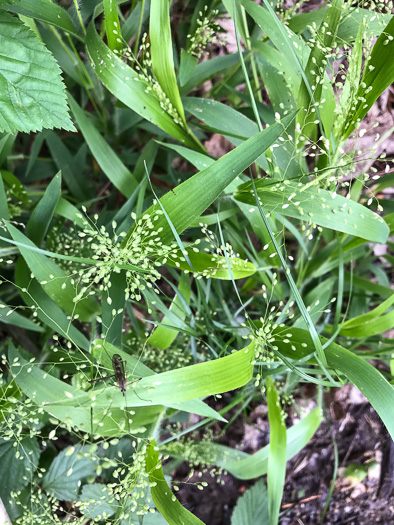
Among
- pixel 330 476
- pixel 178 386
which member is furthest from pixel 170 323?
pixel 330 476

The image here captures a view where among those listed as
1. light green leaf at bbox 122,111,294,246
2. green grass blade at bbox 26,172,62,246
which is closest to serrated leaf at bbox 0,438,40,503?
green grass blade at bbox 26,172,62,246

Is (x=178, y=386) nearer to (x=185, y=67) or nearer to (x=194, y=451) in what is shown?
(x=194, y=451)

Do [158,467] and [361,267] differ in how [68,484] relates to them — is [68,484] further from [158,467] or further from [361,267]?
[361,267]

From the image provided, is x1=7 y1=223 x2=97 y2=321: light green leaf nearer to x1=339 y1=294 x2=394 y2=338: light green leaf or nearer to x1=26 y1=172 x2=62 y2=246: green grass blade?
x1=26 y1=172 x2=62 y2=246: green grass blade

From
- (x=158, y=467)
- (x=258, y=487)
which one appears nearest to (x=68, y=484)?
(x=158, y=467)

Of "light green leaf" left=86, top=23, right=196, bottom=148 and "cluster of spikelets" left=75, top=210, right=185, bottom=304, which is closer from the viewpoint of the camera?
"cluster of spikelets" left=75, top=210, right=185, bottom=304

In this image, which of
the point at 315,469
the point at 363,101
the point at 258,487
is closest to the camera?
the point at 363,101
